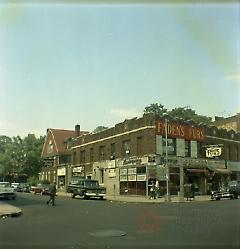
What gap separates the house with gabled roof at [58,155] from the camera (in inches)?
2578

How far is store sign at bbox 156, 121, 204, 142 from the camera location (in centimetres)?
4348

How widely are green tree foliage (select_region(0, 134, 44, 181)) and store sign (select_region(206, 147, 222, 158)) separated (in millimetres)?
41296

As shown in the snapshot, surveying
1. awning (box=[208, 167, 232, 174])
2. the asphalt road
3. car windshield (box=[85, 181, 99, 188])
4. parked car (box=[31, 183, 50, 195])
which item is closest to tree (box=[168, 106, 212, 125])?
awning (box=[208, 167, 232, 174])

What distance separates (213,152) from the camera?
4603 cm

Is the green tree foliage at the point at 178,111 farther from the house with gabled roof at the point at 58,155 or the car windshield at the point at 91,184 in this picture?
the car windshield at the point at 91,184

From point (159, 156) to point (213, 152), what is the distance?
256 inches

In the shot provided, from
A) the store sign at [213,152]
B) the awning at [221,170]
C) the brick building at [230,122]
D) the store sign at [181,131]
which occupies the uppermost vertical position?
the brick building at [230,122]

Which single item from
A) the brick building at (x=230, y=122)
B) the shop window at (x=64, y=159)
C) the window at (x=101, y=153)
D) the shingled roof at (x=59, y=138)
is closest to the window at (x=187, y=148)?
the window at (x=101, y=153)

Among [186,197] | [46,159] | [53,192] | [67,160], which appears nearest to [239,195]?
[186,197]

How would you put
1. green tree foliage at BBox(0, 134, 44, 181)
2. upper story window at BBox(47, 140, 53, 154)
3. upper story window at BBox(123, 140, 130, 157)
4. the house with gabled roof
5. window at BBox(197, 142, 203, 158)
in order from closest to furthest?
upper story window at BBox(123, 140, 130, 157)
window at BBox(197, 142, 203, 158)
the house with gabled roof
upper story window at BBox(47, 140, 53, 154)
green tree foliage at BBox(0, 134, 44, 181)

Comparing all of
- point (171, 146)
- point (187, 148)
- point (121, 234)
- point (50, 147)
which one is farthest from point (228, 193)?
point (50, 147)

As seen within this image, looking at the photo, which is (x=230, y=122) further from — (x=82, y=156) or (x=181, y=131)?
(x=82, y=156)

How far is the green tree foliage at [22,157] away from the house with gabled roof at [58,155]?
5.96 m

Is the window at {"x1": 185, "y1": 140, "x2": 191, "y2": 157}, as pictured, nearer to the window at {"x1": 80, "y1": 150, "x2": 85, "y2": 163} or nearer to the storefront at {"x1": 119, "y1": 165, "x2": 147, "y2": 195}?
the storefront at {"x1": 119, "y1": 165, "x2": 147, "y2": 195}
